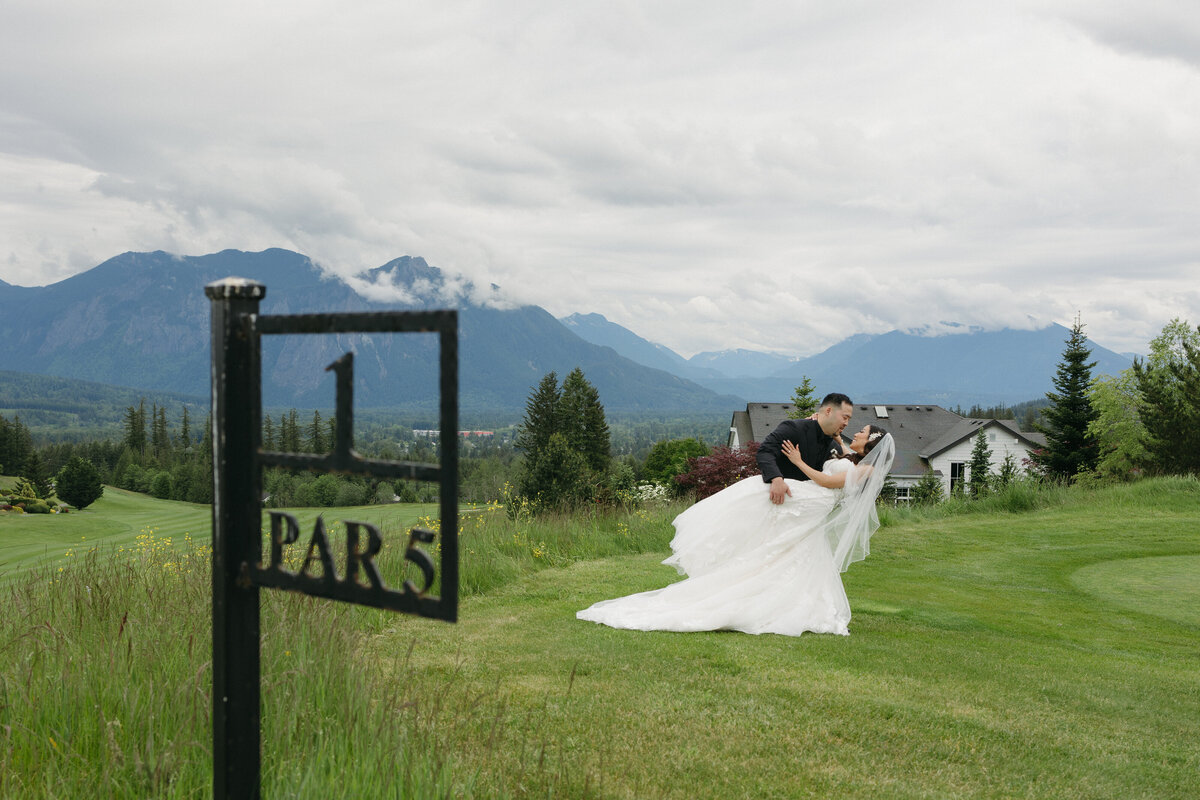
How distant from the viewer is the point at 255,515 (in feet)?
7.22

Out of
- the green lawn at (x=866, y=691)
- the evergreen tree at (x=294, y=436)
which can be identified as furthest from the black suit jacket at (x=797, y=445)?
the evergreen tree at (x=294, y=436)

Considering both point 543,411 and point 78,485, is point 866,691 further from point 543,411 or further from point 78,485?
point 543,411

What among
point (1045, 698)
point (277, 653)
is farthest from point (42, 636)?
point (1045, 698)

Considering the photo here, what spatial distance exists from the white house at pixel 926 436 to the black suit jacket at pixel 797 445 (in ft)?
155

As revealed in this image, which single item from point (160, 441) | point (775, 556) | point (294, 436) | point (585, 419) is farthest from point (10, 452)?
point (294, 436)

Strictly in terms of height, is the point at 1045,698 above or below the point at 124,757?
below

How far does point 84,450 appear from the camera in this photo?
8112 centimetres

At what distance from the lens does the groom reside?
26.3 feet

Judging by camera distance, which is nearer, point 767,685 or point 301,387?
point 767,685

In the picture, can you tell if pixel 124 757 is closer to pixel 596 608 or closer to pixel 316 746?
pixel 316 746

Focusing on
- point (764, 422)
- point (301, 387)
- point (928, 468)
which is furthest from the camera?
point (301, 387)

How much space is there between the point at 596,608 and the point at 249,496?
6.11 m

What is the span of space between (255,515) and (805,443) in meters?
6.82

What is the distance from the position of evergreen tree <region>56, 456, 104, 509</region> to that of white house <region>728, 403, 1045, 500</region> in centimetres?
3960
